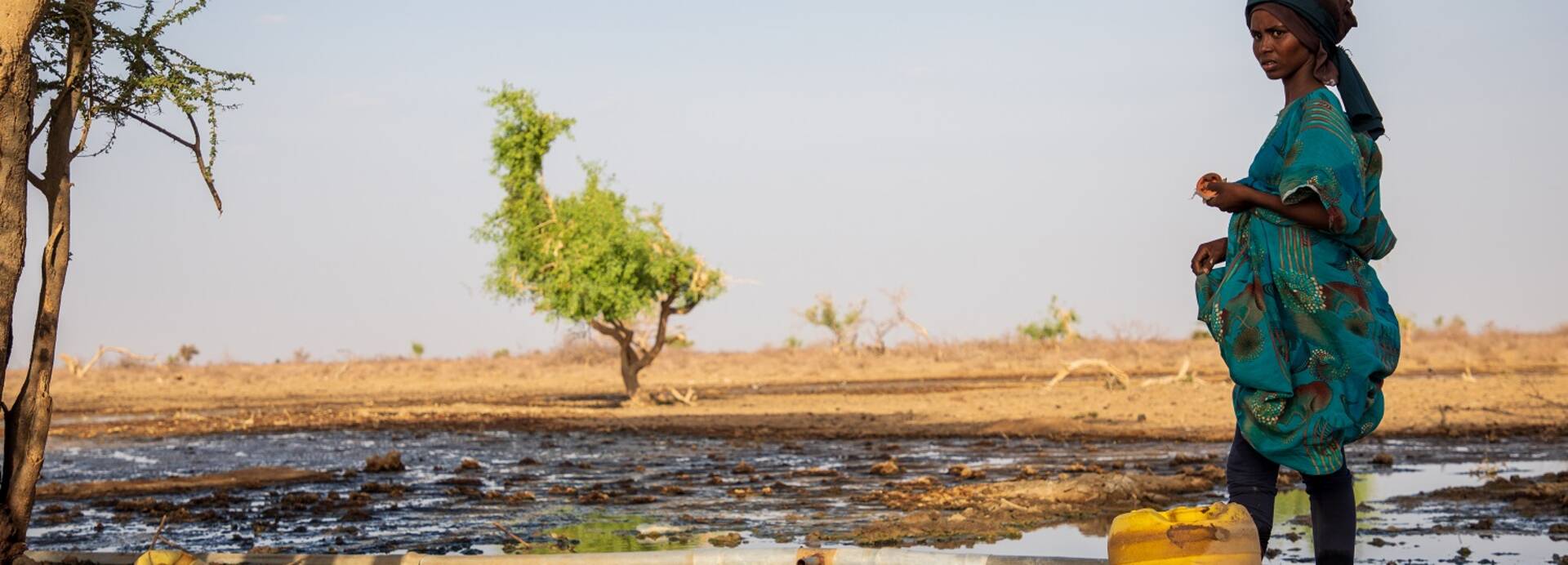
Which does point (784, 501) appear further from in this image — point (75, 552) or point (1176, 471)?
point (75, 552)

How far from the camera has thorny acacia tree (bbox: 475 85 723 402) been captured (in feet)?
94.0

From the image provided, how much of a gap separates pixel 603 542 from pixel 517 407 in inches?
906

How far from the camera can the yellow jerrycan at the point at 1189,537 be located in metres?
3.56

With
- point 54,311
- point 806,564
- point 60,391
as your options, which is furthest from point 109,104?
point 60,391

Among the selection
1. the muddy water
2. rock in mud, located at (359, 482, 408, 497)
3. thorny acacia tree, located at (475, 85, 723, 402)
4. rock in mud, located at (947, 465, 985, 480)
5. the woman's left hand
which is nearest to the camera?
the woman's left hand

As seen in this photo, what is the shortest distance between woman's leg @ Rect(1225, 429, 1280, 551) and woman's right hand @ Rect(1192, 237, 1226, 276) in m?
0.46

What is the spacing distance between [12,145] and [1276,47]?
4429 millimetres

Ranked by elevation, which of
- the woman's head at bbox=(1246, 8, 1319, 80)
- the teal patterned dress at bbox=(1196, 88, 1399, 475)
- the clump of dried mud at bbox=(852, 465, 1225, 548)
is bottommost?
the clump of dried mud at bbox=(852, 465, 1225, 548)

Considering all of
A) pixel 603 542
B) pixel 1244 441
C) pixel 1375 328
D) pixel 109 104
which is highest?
pixel 109 104

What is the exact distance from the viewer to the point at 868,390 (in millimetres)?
35219

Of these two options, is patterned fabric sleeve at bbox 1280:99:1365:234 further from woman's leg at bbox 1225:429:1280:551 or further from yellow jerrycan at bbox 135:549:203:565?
yellow jerrycan at bbox 135:549:203:565

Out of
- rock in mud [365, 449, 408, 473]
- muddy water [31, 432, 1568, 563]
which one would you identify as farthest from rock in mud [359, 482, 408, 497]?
rock in mud [365, 449, 408, 473]

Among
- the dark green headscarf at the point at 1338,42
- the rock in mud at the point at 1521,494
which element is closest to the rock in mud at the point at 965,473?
the rock in mud at the point at 1521,494

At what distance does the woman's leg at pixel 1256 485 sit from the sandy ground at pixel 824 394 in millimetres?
13996
